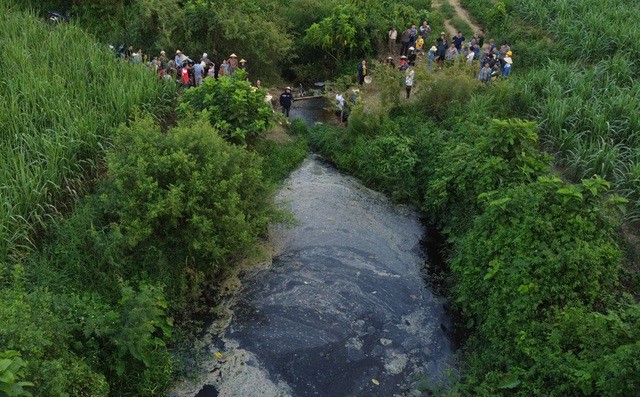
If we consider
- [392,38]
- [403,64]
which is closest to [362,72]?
[403,64]

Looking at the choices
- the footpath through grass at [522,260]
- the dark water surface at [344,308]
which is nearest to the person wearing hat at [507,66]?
the footpath through grass at [522,260]

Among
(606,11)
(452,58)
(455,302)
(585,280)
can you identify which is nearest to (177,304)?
(455,302)

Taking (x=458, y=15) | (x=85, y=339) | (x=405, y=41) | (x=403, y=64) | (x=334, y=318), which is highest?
(x=458, y=15)

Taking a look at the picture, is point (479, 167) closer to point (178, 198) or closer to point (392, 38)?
point (178, 198)

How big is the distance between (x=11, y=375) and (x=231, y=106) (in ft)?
25.3

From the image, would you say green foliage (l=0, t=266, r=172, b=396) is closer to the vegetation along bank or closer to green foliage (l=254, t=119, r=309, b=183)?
the vegetation along bank

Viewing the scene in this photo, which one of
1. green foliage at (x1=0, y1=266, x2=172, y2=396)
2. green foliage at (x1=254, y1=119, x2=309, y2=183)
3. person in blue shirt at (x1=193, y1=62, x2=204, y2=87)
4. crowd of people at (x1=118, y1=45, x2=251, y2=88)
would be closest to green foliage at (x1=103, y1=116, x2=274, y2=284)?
green foliage at (x1=0, y1=266, x2=172, y2=396)

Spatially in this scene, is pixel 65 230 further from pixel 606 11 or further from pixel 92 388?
pixel 606 11

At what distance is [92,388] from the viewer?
7.03 m

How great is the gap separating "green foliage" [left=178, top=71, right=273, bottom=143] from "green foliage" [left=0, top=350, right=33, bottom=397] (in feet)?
22.1

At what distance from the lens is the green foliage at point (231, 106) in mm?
12023

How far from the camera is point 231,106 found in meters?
12.1

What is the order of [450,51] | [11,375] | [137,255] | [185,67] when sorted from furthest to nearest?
[450,51]
[185,67]
[137,255]
[11,375]

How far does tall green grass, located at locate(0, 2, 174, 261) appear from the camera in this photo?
9.01 meters
